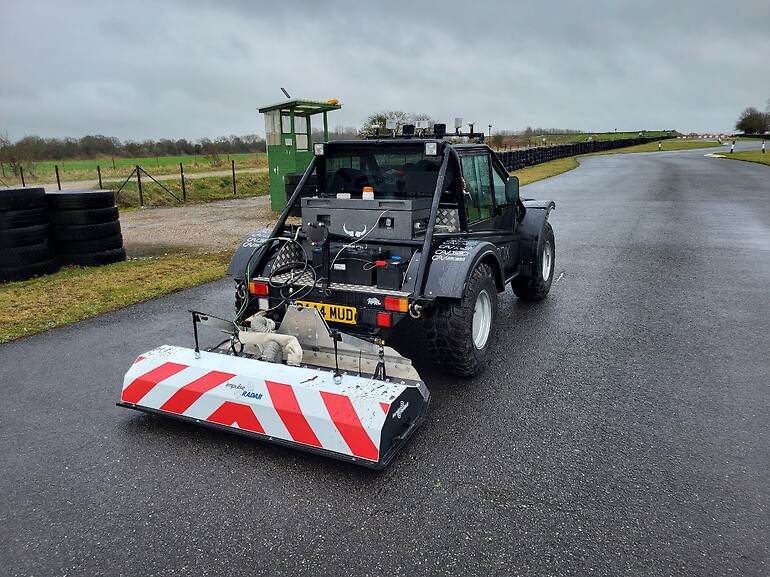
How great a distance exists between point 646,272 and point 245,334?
681cm

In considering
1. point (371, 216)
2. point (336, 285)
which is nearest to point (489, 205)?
point (371, 216)

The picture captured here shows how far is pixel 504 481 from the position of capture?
11.8ft

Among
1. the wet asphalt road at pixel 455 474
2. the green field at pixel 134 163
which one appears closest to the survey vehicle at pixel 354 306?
the wet asphalt road at pixel 455 474

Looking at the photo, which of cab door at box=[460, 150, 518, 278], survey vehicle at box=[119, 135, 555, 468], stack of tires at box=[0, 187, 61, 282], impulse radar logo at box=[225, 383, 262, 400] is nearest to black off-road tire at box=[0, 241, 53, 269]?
stack of tires at box=[0, 187, 61, 282]

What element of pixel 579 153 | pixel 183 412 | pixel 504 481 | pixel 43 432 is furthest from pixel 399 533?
pixel 579 153

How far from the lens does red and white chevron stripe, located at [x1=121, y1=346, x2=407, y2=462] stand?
362 centimetres

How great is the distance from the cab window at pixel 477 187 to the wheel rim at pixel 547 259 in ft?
5.37

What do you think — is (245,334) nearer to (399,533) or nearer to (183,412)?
(183,412)

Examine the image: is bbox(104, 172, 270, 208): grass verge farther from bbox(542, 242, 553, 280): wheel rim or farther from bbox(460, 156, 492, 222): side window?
bbox(460, 156, 492, 222): side window

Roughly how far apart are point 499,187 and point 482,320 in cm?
187

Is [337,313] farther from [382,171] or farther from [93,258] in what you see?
[93,258]

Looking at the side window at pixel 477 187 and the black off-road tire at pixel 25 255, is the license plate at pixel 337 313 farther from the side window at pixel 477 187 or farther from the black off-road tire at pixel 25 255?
the black off-road tire at pixel 25 255

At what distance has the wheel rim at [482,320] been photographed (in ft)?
17.4

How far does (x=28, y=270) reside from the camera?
28.6 ft
